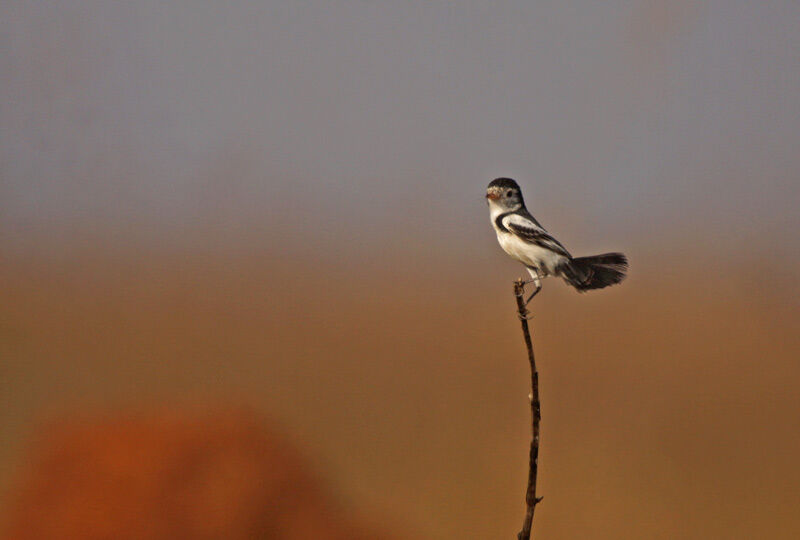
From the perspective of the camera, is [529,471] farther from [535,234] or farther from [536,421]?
[535,234]

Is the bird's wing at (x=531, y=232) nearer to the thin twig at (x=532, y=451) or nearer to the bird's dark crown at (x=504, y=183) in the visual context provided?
the bird's dark crown at (x=504, y=183)

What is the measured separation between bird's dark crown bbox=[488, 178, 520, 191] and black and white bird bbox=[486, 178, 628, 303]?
0.56 feet

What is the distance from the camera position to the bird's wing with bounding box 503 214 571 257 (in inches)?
137

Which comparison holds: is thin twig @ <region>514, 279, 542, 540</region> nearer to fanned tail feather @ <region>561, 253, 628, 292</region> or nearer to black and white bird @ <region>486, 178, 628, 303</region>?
black and white bird @ <region>486, 178, 628, 303</region>

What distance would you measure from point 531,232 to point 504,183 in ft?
1.30

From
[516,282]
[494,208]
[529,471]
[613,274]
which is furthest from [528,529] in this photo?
[494,208]

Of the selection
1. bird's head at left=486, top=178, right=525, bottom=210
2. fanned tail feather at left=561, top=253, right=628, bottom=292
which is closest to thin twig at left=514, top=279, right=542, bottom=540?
fanned tail feather at left=561, top=253, right=628, bottom=292

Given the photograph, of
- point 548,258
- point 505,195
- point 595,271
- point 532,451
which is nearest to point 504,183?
point 505,195

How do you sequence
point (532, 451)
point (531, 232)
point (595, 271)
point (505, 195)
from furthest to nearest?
point (505, 195) → point (531, 232) → point (595, 271) → point (532, 451)

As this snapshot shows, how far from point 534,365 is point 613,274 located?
4.46 ft

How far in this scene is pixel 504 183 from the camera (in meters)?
3.85

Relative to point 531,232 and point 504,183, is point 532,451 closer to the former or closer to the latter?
point 531,232

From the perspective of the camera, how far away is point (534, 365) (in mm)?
2158

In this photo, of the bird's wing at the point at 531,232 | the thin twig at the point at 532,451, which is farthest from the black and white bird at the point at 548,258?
the thin twig at the point at 532,451
